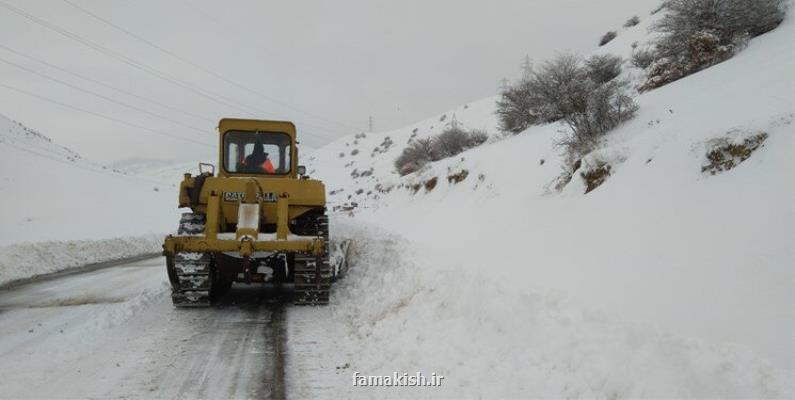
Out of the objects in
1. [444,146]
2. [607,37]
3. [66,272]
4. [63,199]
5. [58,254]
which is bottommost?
[66,272]

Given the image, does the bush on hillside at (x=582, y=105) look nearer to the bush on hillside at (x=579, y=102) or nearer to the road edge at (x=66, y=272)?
the bush on hillside at (x=579, y=102)

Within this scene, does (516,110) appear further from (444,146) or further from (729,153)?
(729,153)

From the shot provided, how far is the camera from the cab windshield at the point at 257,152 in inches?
352

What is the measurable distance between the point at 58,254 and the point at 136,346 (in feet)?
35.4

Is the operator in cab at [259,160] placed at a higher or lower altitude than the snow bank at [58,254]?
higher

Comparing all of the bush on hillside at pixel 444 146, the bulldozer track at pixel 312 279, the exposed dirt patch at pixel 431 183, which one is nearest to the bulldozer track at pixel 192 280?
the bulldozer track at pixel 312 279

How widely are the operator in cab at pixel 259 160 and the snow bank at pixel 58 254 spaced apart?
6372 millimetres

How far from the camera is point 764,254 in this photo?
3.94 m

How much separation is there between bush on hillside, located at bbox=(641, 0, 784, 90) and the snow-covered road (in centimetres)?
1125

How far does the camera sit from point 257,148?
29.7 feet

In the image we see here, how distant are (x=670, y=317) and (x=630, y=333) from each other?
0.53m

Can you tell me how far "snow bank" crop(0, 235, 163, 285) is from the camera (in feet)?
37.8

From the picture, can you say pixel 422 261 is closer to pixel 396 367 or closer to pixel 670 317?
pixel 396 367

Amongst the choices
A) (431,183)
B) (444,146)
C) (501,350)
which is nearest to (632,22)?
(444,146)
